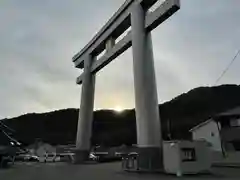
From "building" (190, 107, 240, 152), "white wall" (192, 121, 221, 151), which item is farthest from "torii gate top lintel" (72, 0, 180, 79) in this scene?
"white wall" (192, 121, 221, 151)

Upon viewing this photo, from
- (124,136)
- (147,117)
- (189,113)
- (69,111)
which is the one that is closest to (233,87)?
(189,113)

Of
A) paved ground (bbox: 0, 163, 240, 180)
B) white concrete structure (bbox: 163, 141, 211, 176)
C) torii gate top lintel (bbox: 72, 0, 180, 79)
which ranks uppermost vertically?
torii gate top lintel (bbox: 72, 0, 180, 79)

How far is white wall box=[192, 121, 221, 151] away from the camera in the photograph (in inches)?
1033

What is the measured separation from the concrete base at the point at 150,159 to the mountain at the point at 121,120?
3520 cm

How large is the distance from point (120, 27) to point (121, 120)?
42.6m

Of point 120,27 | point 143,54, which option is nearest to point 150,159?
point 143,54

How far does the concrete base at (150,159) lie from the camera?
12398mm

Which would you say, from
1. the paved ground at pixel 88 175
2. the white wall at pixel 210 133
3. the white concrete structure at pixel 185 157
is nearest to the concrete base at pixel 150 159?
the white concrete structure at pixel 185 157

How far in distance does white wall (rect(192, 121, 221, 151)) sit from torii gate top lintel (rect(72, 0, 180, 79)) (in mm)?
12617

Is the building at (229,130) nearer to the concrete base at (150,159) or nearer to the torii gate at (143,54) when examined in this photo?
the torii gate at (143,54)

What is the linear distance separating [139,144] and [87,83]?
10.4 m

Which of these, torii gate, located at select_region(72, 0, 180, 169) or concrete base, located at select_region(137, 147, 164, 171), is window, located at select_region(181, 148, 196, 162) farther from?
torii gate, located at select_region(72, 0, 180, 169)

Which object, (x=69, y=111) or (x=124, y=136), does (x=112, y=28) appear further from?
(x=69, y=111)

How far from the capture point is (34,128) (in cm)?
5562
